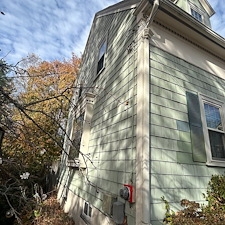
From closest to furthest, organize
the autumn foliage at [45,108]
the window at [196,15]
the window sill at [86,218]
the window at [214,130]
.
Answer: the window at [214,130] → the window sill at [86,218] → the window at [196,15] → the autumn foliage at [45,108]

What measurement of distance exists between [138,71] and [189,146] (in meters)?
1.90

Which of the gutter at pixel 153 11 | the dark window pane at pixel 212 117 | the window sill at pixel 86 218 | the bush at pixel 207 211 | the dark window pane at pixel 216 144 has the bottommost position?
the window sill at pixel 86 218

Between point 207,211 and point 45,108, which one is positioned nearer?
point 207,211

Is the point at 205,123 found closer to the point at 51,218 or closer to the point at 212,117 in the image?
the point at 212,117

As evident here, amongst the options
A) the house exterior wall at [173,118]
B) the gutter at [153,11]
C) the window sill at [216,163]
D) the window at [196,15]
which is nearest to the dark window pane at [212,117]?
the house exterior wall at [173,118]

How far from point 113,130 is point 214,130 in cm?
254

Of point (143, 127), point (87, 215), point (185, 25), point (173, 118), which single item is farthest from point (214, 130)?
point (87, 215)

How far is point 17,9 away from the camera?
358cm

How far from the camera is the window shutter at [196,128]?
3154mm

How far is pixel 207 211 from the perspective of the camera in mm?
2488

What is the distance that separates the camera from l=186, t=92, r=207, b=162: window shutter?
3154 millimetres

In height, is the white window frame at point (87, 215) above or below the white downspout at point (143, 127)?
below

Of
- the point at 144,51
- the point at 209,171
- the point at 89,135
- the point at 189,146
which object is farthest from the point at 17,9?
the point at 209,171

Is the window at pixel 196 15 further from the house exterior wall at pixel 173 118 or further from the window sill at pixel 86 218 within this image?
the window sill at pixel 86 218
